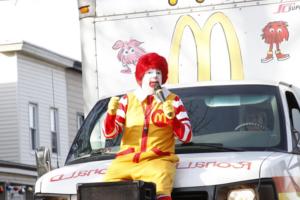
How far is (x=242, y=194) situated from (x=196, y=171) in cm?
33

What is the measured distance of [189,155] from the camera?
5.70m

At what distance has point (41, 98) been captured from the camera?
3123 cm

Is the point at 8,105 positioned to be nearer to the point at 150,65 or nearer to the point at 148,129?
the point at 150,65

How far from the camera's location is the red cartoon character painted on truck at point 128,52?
8.19m

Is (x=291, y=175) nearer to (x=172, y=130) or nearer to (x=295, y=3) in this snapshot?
(x=172, y=130)

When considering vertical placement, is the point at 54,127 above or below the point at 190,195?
above

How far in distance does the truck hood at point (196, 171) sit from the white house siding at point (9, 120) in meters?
24.2

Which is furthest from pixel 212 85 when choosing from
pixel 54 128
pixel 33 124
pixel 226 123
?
pixel 54 128

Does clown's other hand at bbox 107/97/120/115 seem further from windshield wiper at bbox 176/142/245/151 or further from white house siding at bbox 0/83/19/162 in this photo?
white house siding at bbox 0/83/19/162

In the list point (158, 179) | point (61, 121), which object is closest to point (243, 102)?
point (158, 179)

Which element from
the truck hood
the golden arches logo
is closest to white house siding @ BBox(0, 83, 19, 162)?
the golden arches logo

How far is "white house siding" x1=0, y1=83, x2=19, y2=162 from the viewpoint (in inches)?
1168

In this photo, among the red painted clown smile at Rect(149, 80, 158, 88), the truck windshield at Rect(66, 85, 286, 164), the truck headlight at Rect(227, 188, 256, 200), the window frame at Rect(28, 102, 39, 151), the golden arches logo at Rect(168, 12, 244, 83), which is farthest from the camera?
the window frame at Rect(28, 102, 39, 151)

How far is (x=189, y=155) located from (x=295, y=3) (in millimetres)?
2739
